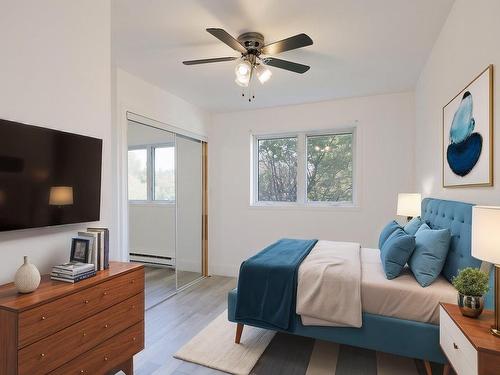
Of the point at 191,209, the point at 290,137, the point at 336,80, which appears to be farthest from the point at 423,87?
the point at 191,209

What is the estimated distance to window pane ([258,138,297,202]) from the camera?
455 centimetres

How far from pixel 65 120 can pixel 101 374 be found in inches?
64.2

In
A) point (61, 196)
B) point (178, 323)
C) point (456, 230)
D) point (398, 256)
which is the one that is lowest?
point (178, 323)

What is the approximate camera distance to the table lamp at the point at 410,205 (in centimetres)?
316

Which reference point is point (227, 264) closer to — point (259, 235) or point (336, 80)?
point (259, 235)

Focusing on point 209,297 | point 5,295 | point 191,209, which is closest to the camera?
point 5,295

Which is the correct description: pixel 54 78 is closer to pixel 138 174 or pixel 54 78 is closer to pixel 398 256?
pixel 138 174

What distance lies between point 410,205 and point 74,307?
324 centimetres

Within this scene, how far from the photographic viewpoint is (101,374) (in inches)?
69.0

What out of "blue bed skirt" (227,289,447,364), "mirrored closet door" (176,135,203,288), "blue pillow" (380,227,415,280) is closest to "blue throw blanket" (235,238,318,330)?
"blue bed skirt" (227,289,447,364)

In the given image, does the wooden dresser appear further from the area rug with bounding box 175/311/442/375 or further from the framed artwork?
the framed artwork

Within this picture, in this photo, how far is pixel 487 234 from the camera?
119 cm

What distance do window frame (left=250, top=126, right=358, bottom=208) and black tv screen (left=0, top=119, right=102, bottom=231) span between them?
2.88 m

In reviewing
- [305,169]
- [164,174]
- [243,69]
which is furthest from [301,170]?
[243,69]
